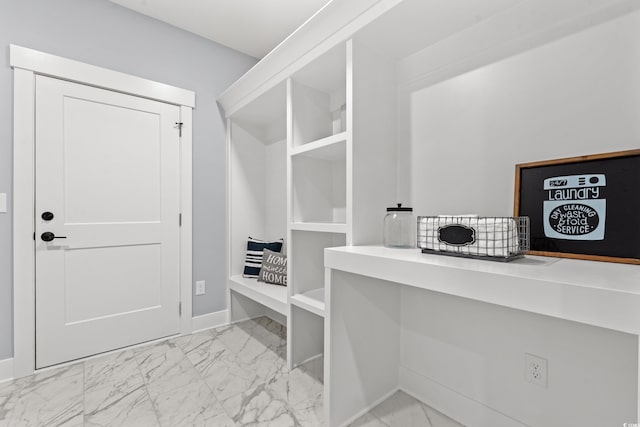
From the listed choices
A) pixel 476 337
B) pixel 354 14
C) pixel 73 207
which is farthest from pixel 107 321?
pixel 354 14

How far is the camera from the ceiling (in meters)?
2.20

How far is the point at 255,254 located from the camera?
2.74 metres

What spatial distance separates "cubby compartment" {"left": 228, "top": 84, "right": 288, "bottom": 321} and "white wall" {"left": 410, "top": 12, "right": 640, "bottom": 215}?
143cm

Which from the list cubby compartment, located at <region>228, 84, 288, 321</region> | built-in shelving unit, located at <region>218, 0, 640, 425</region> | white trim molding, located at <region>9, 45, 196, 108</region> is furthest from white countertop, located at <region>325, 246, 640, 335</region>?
white trim molding, located at <region>9, 45, 196, 108</region>

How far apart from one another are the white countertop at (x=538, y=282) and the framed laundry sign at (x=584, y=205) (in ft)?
0.20

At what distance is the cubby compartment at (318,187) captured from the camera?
2010mm

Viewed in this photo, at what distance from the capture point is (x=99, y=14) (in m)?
2.16

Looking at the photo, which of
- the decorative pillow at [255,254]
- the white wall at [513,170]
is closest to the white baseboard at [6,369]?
the decorative pillow at [255,254]

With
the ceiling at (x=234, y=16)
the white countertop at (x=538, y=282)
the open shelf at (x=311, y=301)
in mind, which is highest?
the ceiling at (x=234, y=16)

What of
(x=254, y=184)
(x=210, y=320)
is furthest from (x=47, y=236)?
(x=254, y=184)

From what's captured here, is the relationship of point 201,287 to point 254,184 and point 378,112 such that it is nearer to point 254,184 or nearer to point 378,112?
point 254,184

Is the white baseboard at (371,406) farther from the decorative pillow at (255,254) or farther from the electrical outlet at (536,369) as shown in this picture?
the decorative pillow at (255,254)

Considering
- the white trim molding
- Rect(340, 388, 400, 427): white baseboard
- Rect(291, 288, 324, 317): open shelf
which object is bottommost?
Rect(340, 388, 400, 427): white baseboard

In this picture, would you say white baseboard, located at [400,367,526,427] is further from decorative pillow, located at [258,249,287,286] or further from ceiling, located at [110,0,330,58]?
Result: ceiling, located at [110,0,330,58]
